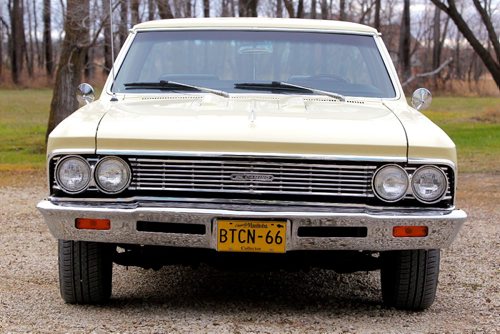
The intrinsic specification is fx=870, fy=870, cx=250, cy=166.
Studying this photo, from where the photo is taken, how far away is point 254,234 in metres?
4.36

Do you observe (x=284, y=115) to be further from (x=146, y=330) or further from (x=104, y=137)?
(x=146, y=330)

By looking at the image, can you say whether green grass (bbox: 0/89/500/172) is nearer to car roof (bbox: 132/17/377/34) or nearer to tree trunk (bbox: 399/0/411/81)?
car roof (bbox: 132/17/377/34)

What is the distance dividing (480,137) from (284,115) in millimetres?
15905

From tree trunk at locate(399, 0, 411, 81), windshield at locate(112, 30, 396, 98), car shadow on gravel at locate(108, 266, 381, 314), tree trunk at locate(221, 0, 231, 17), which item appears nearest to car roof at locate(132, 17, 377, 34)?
windshield at locate(112, 30, 396, 98)

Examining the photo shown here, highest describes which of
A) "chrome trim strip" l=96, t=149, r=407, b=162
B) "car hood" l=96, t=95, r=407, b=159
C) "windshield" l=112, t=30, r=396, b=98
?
"windshield" l=112, t=30, r=396, b=98

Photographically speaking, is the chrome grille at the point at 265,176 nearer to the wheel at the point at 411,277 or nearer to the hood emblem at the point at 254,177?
the hood emblem at the point at 254,177

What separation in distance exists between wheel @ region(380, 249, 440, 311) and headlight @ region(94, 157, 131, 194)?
60.2 inches

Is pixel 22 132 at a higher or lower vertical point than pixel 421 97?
lower

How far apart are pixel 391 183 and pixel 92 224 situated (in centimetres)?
154

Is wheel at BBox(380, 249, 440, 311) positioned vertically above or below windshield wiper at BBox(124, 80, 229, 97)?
below

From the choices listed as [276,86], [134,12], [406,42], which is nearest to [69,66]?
[134,12]

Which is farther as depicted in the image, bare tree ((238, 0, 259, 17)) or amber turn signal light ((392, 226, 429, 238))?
bare tree ((238, 0, 259, 17))

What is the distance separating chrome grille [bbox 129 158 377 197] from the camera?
4387mm

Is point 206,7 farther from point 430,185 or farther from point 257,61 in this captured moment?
point 430,185
